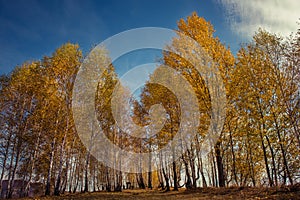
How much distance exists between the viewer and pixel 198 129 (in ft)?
48.7

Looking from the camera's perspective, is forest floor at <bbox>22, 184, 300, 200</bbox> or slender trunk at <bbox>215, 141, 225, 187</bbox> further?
slender trunk at <bbox>215, 141, 225, 187</bbox>

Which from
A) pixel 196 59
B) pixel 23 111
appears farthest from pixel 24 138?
pixel 196 59

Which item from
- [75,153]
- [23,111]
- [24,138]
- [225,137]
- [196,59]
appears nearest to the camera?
[225,137]

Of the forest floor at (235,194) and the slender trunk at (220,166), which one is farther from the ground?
the slender trunk at (220,166)

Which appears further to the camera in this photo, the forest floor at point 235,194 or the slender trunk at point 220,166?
the slender trunk at point 220,166

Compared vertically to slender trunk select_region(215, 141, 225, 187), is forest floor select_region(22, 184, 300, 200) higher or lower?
lower

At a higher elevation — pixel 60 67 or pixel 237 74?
pixel 60 67

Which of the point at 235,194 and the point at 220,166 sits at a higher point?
the point at 220,166

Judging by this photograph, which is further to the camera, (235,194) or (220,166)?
(220,166)

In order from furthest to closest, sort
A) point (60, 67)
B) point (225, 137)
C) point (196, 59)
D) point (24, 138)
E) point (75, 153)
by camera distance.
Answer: point (75, 153)
point (24, 138)
point (60, 67)
point (196, 59)
point (225, 137)

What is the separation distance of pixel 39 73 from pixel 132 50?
763 centimetres

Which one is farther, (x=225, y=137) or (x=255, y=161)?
(x=255, y=161)

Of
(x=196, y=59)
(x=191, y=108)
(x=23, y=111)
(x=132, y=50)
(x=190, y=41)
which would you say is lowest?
(x=191, y=108)

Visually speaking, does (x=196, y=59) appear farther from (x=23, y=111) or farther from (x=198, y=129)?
(x=23, y=111)
